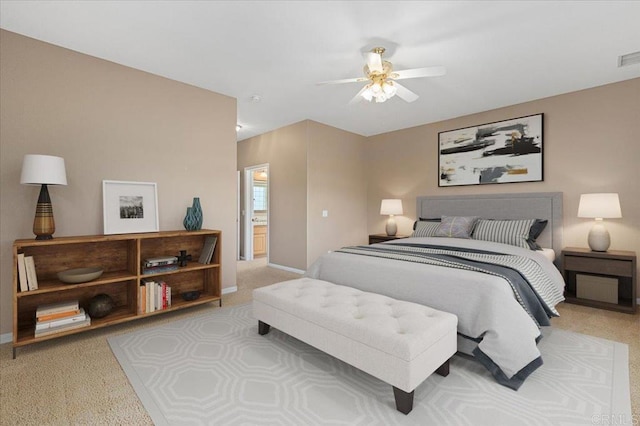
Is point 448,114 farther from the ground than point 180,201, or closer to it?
farther from the ground

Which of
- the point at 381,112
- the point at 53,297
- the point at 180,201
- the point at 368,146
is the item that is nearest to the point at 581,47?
the point at 381,112

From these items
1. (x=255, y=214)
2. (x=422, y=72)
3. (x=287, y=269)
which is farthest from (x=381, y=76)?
(x=255, y=214)

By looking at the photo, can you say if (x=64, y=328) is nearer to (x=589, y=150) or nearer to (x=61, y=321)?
(x=61, y=321)

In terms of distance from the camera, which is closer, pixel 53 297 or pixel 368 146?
pixel 53 297

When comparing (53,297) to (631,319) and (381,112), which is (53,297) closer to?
(381,112)

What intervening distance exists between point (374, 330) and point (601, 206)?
3.19m

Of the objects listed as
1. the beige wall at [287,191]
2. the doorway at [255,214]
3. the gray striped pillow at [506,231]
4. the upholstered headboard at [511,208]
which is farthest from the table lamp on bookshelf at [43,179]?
the upholstered headboard at [511,208]

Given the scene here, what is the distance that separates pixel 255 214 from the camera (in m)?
6.80

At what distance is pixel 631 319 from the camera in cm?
283

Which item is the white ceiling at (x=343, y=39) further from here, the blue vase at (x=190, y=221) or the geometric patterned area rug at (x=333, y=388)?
the geometric patterned area rug at (x=333, y=388)

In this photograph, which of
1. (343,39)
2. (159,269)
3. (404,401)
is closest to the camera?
(404,401)

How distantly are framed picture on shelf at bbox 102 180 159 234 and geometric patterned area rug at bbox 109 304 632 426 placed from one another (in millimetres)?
1064

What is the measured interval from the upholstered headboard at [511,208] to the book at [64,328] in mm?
4517

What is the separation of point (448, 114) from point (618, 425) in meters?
3.93
